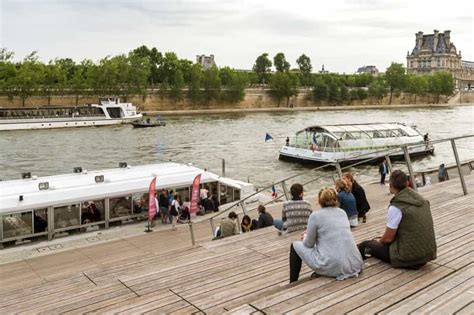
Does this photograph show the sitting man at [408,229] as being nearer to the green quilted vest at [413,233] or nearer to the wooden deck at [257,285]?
the green quilted vest at [413,233]

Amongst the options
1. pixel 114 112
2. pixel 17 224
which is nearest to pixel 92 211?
pixel 17 224

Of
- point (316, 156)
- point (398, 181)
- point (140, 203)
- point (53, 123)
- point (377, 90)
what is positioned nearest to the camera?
point (398, 181)

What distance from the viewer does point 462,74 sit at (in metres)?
199

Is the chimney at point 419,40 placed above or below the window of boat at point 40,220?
above

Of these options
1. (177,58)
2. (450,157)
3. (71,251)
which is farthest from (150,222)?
(177,58)

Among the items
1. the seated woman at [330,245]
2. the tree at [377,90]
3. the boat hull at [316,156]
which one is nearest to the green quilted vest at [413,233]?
the seated woman at [330,245]

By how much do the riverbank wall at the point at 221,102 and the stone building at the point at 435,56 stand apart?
5679cm

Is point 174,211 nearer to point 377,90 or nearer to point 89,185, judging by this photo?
point 89,185

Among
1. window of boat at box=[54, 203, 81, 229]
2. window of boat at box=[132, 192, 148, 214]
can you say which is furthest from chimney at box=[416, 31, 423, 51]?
window of boat at box=[54, 203, 81, 229]

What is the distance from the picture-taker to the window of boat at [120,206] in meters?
15.7

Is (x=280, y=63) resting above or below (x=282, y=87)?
above

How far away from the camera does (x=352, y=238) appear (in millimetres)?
5043

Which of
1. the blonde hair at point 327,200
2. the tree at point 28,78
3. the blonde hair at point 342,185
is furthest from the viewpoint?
the tree at point 28,78

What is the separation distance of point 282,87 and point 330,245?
105m
